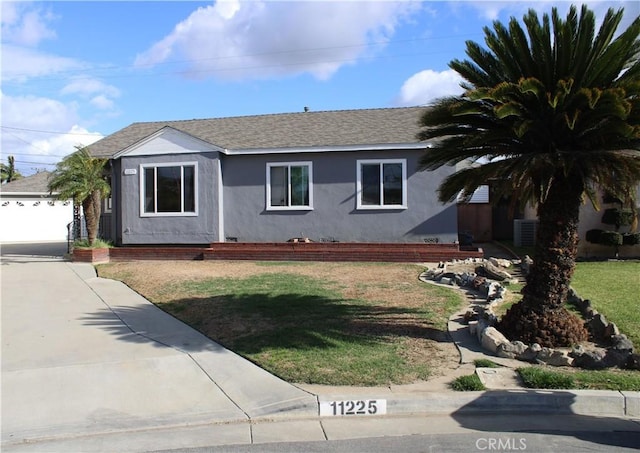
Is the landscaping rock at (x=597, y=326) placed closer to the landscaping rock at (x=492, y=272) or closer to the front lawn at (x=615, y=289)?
the front lawn at (x=615, y=289)

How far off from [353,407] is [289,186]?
12.6m

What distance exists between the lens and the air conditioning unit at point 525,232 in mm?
18547

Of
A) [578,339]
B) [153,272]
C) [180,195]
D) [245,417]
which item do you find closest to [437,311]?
[578,339]

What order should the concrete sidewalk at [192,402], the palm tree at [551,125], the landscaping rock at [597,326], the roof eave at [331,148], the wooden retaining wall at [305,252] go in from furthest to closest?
the roof eave at [331,148]
the wooden retaining wall at [305,252]
the landscaping rock at [597,326]
the palm tree at [551,125]
the concrete sidewalk at [192,402]

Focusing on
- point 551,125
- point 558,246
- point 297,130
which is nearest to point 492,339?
point 558,246

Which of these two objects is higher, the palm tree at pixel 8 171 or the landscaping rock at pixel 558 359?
the palm tree at pixel 8 171

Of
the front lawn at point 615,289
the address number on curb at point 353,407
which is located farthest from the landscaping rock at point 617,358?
the address number on curb at point 353,407

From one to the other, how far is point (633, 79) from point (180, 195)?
1390 cm

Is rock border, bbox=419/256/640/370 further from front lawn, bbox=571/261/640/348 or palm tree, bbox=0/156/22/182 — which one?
palm tree, bbox=0/156/22/182

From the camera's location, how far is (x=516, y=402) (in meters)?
5.56

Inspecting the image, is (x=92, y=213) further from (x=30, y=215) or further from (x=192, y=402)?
(x=30, y=215)

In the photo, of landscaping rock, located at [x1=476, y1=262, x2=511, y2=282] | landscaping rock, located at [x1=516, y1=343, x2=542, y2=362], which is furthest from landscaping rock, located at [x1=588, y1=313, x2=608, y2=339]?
landscaping rock, located at [x1=476, y1=262, x2=511, y2=282]

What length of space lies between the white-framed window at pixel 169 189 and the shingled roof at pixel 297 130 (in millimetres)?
1328
